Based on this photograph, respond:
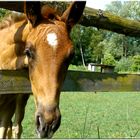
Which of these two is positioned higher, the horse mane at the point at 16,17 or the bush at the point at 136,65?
the horse mane at the point at 16,17

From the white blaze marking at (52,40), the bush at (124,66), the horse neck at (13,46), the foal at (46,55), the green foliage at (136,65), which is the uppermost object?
the white blaze marking at (52,40)

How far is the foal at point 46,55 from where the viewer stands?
3.39 m

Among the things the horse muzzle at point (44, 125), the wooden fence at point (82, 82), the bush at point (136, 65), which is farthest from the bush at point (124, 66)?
the horse muzzle at point (44, 125)

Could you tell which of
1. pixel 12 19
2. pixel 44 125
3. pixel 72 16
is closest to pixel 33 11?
pixel 72 16

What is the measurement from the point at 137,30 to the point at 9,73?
6.82 feet

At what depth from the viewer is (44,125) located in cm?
332

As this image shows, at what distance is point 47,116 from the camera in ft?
10.9

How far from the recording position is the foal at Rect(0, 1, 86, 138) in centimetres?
339

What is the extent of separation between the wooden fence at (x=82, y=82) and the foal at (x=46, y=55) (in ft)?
0.41

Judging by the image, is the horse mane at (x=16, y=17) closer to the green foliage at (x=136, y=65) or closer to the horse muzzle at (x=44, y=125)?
the horse muzzle at (x=44, y=125)

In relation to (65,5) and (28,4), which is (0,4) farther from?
(65,5)

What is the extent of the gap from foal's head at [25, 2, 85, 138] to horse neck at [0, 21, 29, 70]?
0.28m

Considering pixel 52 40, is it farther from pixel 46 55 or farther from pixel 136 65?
pixel 136 65

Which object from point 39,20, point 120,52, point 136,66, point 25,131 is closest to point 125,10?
point 136,66
